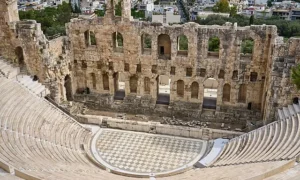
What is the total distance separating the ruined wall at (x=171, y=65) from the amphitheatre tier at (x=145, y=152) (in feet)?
11.4

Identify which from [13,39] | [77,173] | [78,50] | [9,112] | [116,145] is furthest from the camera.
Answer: [78,50]

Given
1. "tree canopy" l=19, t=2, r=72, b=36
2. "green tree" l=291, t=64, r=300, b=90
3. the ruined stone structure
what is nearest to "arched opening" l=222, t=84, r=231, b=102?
the ruined stone structure

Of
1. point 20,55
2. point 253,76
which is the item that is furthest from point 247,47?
point 20,55

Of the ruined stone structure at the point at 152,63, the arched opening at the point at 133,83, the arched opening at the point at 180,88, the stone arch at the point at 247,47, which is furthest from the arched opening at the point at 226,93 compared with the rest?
the stone arch at the point at 247,47

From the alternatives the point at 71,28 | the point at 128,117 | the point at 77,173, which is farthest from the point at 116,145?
the point at 71,28

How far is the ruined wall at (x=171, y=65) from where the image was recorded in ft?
83.5

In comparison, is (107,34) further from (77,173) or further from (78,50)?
(77,173)

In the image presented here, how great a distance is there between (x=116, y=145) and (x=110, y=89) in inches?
264

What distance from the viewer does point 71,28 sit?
28.5 meters

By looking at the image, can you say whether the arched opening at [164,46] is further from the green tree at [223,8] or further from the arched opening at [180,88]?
the green tree at [223,8]

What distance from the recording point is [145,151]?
23188 mm

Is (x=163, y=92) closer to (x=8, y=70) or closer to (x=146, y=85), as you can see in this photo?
(x=146, y=85)

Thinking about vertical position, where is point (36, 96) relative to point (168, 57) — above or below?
below

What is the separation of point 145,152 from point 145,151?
12cm
